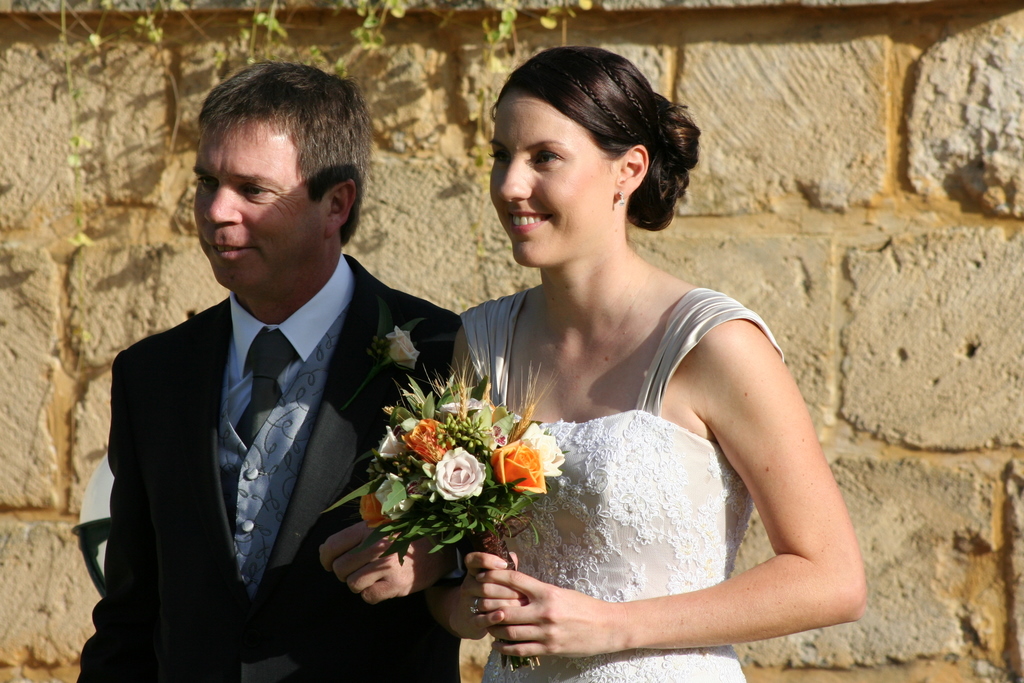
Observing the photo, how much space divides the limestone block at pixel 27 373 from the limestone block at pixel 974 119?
3.17 m

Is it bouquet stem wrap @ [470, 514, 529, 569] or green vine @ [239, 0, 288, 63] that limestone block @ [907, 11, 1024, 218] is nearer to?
bouquet stem wrap @ [470, 514, 529, 569]

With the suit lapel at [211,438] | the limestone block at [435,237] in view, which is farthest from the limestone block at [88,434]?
the suit lapel at [211,438]

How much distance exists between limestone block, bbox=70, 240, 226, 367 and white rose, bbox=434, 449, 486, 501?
205 cm

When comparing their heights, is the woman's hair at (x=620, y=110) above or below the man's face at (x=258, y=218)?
above

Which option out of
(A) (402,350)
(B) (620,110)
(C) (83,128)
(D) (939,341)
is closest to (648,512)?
(A) (402,350)

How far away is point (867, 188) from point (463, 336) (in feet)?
5.53

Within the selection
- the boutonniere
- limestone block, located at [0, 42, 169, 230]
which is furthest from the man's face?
limestone block, located at [0, 42, 169, 230]

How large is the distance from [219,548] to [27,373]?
1.80 meters

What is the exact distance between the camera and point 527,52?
3.55m

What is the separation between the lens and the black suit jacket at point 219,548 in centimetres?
232

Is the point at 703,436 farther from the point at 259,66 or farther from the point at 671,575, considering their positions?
the point at 259,66

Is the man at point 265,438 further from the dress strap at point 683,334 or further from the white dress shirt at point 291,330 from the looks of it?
the dress strap at point 683,334

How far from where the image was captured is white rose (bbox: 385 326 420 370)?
7.81 ft

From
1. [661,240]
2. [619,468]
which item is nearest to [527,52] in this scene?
[661,240]
